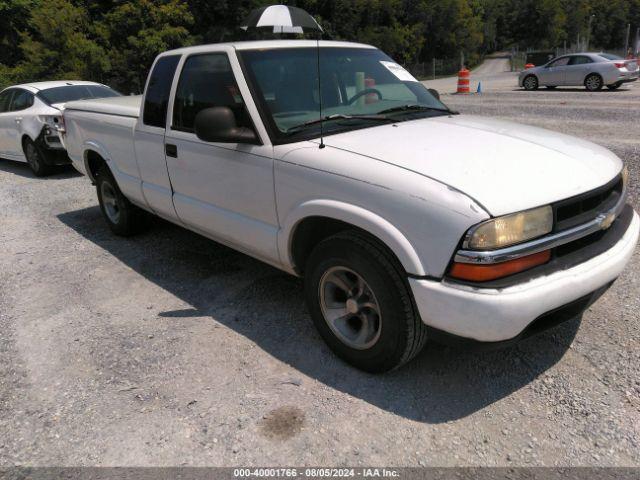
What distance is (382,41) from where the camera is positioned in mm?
50375

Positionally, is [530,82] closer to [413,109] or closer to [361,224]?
[413,109]

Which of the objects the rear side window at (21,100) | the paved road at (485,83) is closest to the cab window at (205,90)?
the rear side window at (21,100)

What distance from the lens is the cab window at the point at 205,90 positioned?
3.60 meters

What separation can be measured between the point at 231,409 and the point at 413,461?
1.01 metres

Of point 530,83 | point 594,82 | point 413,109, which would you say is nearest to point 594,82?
point 594,82

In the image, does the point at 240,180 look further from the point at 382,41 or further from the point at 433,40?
the point at 433,40

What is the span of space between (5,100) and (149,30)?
23427mm

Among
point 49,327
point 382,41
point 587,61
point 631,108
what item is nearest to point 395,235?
point 49,327

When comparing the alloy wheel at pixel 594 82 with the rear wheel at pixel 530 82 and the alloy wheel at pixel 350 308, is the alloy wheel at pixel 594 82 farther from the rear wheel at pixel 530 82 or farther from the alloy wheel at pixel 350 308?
the alloy wheel at pixel 350 308

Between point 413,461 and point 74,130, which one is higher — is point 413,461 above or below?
below

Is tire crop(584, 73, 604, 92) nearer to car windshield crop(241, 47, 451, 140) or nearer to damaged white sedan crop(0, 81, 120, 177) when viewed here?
damaged white sedan crop(0, 81, 120, 177)

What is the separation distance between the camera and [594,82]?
1930 centimetres

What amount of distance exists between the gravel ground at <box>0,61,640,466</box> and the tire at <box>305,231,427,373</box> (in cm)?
19

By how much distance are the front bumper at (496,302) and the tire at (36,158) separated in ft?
27.0
